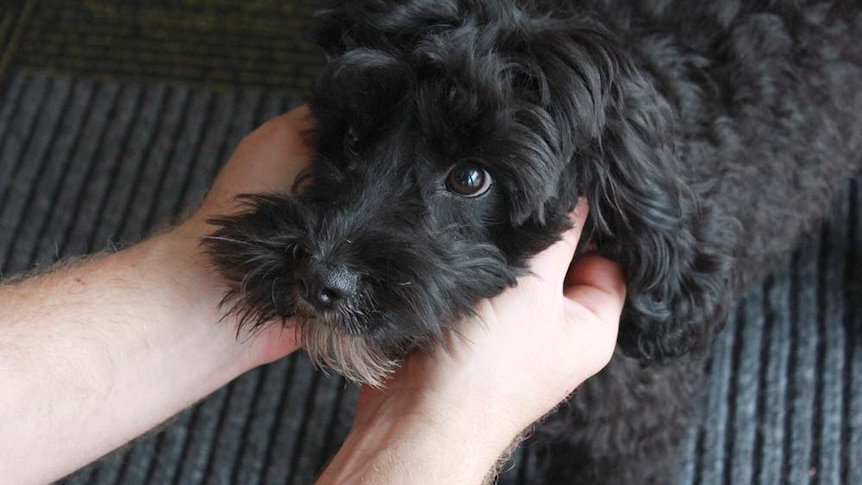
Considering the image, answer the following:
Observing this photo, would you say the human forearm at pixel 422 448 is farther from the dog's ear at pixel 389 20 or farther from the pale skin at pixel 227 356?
the dog's ear at pixel 389 20

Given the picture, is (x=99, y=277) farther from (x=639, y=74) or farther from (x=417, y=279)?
(x=639, y=74)

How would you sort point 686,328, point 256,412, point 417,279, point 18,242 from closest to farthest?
point 417,279 → point 686,328 → point 256,412 → point 18,242

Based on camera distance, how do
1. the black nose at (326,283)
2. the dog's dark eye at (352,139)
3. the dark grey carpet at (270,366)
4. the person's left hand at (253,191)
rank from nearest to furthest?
1. the black nose at (326,283)
2. the dog's dark eye at (352,139)
3. the person's left hand at (253,191)
4. the dark grey carpet at (270,366)

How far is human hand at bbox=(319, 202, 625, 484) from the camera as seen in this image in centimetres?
102

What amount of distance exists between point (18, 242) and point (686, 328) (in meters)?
1.26

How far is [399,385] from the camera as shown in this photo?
1095 millimetres

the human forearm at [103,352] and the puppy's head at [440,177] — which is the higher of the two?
the puppy's head at [440,177]

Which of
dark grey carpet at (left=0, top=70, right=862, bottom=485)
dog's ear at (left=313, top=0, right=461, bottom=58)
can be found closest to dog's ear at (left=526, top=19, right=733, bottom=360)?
dog's ear at (left=313, top=0, right=461, bottom=58)

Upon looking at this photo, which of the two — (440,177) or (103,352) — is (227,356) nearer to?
(103,352)

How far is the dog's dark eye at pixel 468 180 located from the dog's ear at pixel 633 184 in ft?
0.28

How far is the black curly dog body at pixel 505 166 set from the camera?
3.21ft

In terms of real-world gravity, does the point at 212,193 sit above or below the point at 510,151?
below

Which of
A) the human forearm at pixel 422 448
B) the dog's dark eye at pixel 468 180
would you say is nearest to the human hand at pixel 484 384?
the human forearm at pixel 422 448

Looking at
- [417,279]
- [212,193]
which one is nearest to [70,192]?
[212,193]
